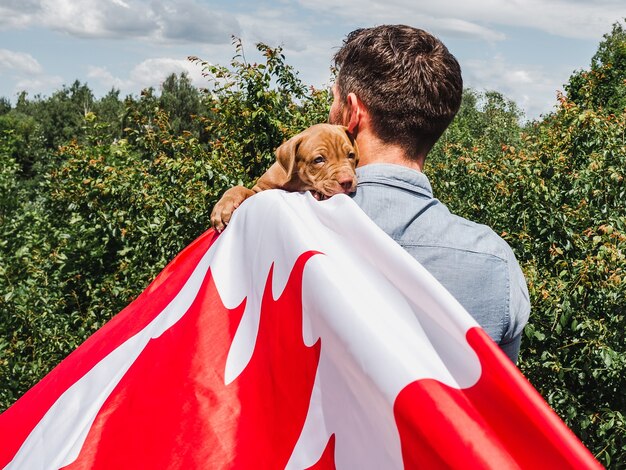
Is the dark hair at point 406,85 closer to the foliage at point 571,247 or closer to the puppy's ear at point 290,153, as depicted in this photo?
the puppy's ear at point 290,153

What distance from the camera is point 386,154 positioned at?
242 cm

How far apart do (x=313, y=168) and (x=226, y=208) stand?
0.51m

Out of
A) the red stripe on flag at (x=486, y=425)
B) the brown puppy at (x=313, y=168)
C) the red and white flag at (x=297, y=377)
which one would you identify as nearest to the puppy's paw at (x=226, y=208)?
the brown puppy at (x=313, y=168)

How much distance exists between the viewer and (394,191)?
2344mm

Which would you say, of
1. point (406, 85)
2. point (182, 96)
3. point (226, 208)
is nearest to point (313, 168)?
point (226, 208)

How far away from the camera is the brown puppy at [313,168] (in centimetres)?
338

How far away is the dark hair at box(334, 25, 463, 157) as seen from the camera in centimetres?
237

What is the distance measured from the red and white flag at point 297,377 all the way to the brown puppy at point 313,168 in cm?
60

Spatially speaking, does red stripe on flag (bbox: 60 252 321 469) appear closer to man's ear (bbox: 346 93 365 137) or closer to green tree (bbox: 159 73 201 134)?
man's ear (bbox: 346 93 365 137)

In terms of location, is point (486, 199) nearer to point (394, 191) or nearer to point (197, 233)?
point (197, 233)

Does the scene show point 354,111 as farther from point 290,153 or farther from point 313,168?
point 290,153

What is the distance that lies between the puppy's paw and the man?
1.23 m

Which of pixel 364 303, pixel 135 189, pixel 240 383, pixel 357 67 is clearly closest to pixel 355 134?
pixel 357 67

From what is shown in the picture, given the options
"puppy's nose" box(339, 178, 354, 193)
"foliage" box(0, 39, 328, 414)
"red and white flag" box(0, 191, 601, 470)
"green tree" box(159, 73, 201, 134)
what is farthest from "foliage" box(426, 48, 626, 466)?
"green tree" box(159, 73, 201, 134)
